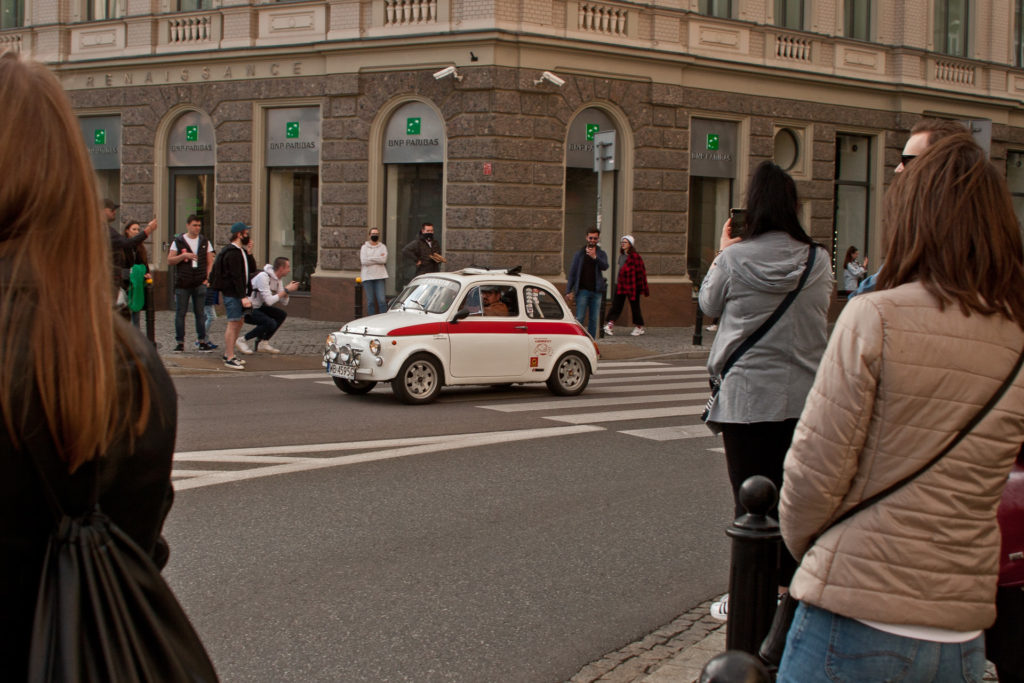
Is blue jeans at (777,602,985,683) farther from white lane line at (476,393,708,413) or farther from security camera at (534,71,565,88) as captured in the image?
security camera at (534,71,565,88)

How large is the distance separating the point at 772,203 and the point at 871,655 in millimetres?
2827

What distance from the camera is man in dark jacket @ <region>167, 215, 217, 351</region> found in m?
16.6

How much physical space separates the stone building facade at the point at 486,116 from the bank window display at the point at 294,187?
4cm

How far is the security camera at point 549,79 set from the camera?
21.3 meters

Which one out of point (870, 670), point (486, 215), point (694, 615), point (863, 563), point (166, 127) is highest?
point (166, 127)

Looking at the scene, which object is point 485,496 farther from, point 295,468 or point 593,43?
point 593,43

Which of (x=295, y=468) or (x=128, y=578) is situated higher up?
(x=128, y=578)

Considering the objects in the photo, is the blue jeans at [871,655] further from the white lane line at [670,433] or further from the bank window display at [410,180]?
the bank window display at [410,180]

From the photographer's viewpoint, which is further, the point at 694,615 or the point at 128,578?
the point at 694,615

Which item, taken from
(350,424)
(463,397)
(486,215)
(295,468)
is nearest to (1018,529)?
(295,468)

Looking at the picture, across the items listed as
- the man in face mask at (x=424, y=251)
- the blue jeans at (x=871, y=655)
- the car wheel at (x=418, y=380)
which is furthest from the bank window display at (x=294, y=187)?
the blue jeans at (x=871, y=655)

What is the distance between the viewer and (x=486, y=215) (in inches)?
840

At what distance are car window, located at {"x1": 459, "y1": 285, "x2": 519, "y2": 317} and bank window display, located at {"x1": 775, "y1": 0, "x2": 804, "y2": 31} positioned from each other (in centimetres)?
1496

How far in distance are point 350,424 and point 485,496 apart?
3297mm
